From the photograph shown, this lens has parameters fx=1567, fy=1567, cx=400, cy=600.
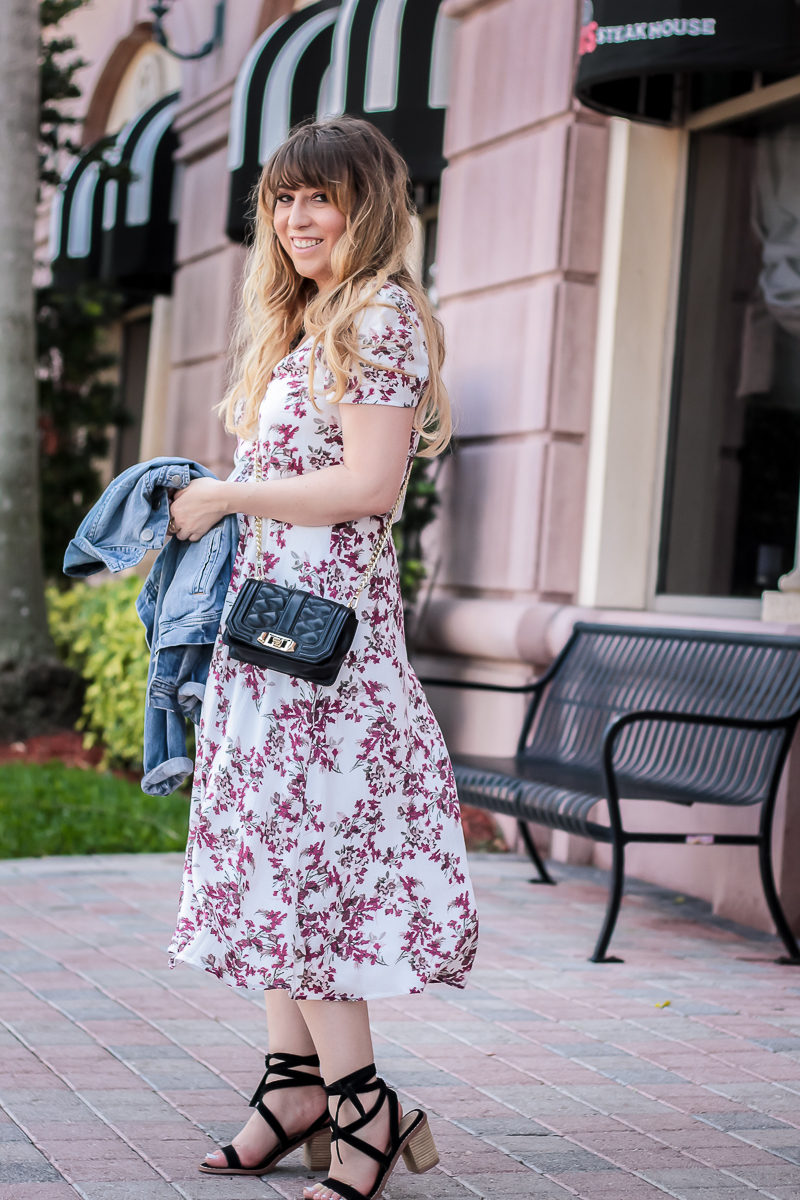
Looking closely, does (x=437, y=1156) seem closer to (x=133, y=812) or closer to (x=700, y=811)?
(x=700, y=811)

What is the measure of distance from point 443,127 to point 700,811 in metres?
4.07

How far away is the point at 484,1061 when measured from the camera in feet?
12.6

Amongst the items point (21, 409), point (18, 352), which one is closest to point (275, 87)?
point (18, 352)

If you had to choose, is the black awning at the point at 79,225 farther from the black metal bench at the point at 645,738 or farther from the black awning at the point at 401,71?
the black metal bench at the point at 645,738

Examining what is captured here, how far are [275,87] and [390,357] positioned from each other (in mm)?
7259

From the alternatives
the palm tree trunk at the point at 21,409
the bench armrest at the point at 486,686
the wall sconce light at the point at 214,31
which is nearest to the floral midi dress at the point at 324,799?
the bench armrest at the point at 486,686

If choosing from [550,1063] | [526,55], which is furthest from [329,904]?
[526,55]

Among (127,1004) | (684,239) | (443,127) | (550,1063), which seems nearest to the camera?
(550,1063)

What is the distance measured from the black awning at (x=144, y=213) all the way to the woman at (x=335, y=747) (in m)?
9.51

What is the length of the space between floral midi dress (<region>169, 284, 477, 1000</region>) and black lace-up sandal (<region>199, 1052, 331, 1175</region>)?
25cm

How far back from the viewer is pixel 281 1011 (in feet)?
9.99

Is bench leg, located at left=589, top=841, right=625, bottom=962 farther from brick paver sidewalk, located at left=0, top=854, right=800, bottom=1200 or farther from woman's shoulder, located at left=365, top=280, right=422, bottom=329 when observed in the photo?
woman's shoulder, located at left=365, top=280, right=422, bottom=329

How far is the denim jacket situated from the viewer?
2949mm

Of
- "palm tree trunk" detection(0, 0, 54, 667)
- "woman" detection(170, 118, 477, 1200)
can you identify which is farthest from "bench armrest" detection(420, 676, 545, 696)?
"palm tree trunk" detection(0, 0, 54, 667)
